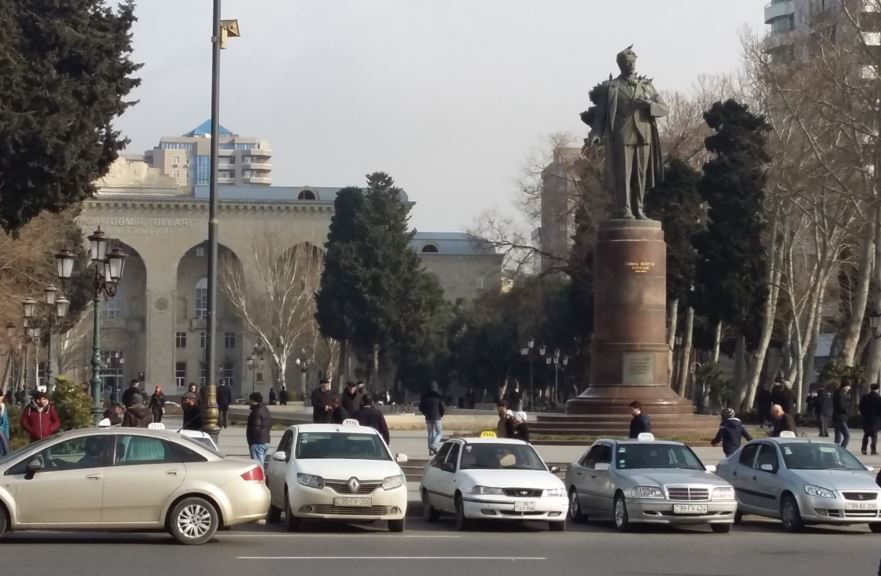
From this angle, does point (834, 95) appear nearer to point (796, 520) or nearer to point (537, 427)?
point (537, 427)

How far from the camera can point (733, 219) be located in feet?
184

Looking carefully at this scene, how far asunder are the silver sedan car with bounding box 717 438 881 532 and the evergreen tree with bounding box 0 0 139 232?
Answer: 16.1m

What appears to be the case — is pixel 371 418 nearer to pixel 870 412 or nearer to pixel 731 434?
pixel 731 434

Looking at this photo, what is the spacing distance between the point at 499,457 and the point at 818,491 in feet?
13.6

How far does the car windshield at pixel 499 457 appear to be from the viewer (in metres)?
20.7

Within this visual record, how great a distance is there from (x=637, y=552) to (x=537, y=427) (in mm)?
17517

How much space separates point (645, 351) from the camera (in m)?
32.7

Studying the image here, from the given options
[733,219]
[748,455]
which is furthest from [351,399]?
[733,219]

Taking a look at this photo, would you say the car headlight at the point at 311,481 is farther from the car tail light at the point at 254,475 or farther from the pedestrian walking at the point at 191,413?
the pedestrian walking at the point at 191,413

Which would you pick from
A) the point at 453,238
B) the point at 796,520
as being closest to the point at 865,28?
the point at 796,520

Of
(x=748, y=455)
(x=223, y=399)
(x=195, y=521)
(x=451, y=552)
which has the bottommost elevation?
(x=451, y=552)

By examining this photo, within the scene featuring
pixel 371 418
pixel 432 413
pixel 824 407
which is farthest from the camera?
pixel 824 407

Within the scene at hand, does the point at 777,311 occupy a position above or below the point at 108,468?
above

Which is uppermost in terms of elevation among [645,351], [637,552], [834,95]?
[834,95]
